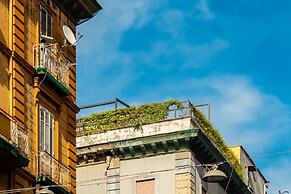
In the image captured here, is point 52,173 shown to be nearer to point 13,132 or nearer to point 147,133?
point 13,132

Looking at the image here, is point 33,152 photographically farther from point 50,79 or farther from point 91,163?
point 91,163

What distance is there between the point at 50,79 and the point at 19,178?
3.87 m

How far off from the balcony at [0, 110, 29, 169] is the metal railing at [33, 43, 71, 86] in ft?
9.51

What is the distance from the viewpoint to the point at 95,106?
2057 inches

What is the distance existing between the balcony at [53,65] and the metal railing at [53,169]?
2.31 m

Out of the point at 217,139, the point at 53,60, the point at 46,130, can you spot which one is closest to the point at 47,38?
the point at 53,60

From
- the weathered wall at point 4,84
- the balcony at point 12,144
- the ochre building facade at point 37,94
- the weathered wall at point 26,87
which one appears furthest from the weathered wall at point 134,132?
the weathered wall at point 4,84

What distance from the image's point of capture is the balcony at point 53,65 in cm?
3444

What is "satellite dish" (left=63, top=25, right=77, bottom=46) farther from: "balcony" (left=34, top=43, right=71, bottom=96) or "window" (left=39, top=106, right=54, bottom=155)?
"window" (left=39, top=106, right=54, bottom=155)

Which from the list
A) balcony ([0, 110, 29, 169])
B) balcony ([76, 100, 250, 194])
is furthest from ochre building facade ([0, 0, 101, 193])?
balcony ([76, 100, 250, 194])

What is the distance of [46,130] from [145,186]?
15332 millimetres

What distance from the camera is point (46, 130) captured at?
34.6 meters

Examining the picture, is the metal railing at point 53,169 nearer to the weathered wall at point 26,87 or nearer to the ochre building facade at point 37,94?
the ochre building facade at point 37,94

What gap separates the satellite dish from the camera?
121 feet
